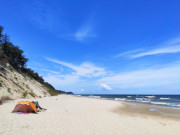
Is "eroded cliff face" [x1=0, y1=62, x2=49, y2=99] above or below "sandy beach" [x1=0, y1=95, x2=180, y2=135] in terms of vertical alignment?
above

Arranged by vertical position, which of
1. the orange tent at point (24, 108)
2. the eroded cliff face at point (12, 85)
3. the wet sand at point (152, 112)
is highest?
the eroded cliff face at point (12, 85)

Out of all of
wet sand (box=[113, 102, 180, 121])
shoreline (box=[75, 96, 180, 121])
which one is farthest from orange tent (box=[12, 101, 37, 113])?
wet sand (box=[113, 102, 180, 121])

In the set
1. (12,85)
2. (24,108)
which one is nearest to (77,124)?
(24,108)

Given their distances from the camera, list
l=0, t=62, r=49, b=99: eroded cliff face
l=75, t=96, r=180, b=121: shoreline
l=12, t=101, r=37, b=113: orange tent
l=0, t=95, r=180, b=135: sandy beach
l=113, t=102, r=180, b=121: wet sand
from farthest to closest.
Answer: l=0, t=62, r=49, b=99: eroded cliff face → l=75, t=96, r=180, b=121: shoreline → l=113, t=102, r=180, b=121: wet sand → l=12, t=101, r=37, b=113: orange tent → l=0, t=95, r=180, b=135: sandy beach

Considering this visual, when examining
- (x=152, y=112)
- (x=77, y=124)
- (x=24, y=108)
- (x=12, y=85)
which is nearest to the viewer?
(x=77, y=124)

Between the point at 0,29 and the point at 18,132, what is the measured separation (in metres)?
29.7

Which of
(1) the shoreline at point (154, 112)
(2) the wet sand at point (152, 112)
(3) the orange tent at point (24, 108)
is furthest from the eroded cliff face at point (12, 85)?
(2) the wet sand at point (152, 112)

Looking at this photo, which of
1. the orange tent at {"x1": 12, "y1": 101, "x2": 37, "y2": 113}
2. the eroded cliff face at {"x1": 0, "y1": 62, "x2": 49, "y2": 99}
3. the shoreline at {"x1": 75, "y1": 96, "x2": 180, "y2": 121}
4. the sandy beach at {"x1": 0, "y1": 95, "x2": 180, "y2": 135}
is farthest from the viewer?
the eroded cliff face at {"x1": 0, "y1": 62, "x2": 49, "y2": 99}

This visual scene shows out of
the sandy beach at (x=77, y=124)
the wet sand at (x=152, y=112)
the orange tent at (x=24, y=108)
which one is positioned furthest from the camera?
the wet sand at (x=152, y=112)

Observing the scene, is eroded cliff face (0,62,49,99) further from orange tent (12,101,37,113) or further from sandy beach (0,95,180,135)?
orange tent (12,101,37,113)

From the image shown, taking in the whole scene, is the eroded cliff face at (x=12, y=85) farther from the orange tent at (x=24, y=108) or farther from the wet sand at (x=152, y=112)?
the wet sand at (x=152, y=112)

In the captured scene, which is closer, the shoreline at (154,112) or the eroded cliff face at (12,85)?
the shoreline at (154,112)

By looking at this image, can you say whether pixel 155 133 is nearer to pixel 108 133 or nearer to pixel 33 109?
pixel 108 133

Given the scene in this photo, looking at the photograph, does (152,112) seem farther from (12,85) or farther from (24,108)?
(12,85)
